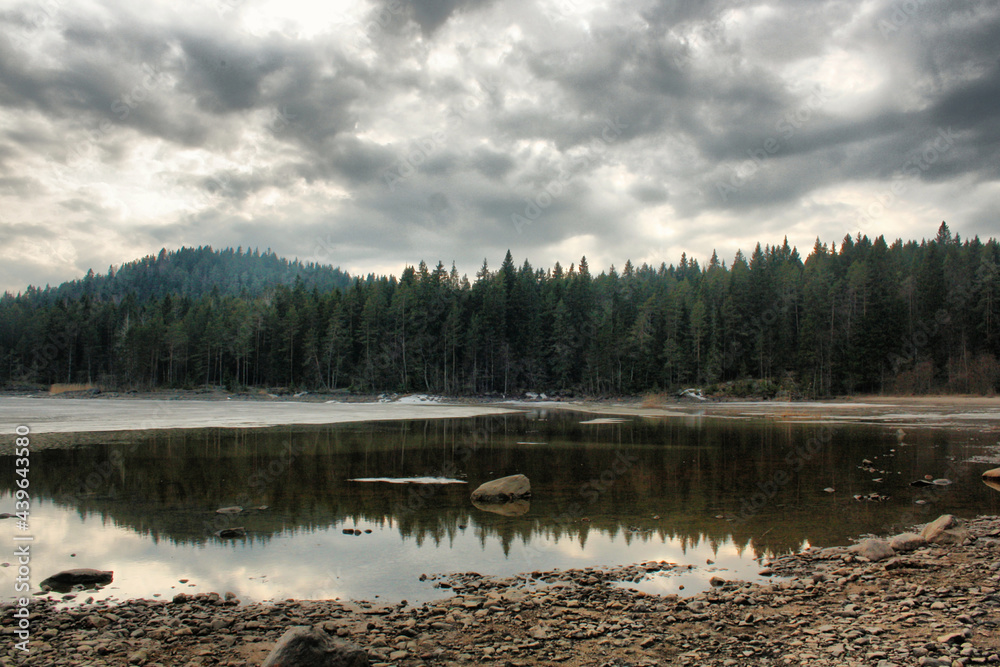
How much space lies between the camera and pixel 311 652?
5422 mm

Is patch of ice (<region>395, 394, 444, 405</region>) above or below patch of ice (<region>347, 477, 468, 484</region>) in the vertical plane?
below

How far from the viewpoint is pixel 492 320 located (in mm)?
98500

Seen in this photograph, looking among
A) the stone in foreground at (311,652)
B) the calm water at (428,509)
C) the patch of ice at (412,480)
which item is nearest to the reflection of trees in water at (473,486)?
the calm water at (428,509)

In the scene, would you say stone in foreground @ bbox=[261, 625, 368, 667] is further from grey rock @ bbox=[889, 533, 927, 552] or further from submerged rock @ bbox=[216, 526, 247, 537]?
grey rock @ bbox=[889, 533, 927, 552]

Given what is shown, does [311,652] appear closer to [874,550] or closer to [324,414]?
[874,550]

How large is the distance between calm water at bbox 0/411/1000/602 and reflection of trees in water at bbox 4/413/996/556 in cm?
8

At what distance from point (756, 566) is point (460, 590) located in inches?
205

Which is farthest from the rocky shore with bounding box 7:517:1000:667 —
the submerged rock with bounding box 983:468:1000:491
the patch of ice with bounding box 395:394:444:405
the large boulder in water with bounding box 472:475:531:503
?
the patch of ice with bounding box 395:394:444:405

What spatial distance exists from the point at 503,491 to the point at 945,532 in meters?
9.58

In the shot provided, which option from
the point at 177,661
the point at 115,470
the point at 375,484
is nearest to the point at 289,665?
the point at 177,661

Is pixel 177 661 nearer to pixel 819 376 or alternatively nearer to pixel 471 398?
pixel 471 398

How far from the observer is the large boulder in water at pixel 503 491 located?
15.0m

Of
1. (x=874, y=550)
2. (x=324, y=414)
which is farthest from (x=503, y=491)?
(x=324, y=414)

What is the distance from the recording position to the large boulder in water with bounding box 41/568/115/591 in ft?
27.9
